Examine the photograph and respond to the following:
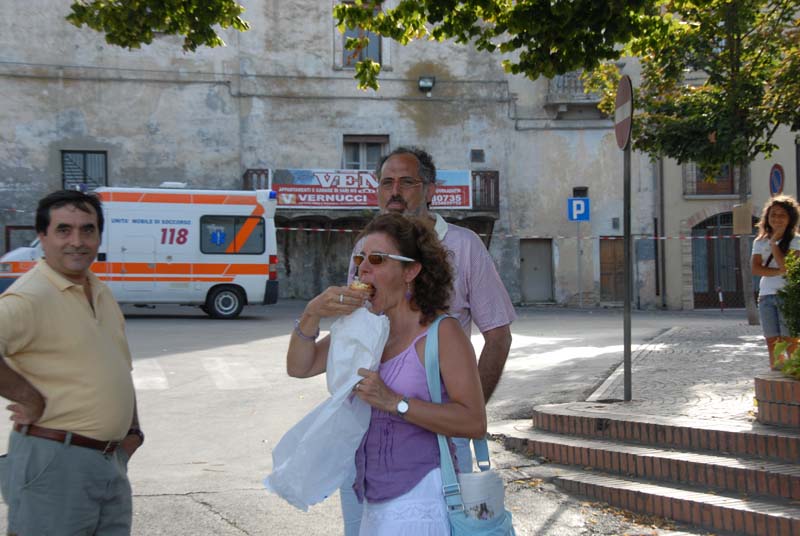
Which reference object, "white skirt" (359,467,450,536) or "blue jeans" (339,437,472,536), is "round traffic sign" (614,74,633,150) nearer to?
"blue jeans" (339,437,472,536)

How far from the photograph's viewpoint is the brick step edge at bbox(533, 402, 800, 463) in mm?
5707

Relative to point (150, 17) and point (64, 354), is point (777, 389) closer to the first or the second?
point (64, 354)

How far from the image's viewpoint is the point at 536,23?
7621 millimetres

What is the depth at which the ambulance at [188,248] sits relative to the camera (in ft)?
62.7

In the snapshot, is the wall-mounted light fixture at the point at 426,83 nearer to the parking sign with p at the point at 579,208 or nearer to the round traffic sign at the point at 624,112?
the parking sign with p at the point at 579,208

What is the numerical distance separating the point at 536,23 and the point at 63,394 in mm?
5607

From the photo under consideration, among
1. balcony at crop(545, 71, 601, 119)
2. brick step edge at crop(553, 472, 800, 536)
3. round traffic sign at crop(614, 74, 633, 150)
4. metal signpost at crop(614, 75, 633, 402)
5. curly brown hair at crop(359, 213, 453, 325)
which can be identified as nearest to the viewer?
curly brown hair at crop(359, 213, 453, 325)

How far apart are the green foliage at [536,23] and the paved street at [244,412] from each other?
3.24 m

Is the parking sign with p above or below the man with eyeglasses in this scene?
above

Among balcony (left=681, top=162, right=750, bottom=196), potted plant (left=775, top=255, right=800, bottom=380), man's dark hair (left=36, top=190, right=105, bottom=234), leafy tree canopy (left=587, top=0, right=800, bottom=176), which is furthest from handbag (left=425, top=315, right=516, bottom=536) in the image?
balcony (left=681, top=162, right=750, bottom=196)

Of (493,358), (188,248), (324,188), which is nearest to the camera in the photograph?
(493,358)

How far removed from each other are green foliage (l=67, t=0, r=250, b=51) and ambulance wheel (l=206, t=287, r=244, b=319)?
38.6 feet

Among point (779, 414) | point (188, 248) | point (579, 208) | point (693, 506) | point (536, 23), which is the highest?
point (536, 23)

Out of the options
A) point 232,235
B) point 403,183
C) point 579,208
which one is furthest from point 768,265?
point 579,208
